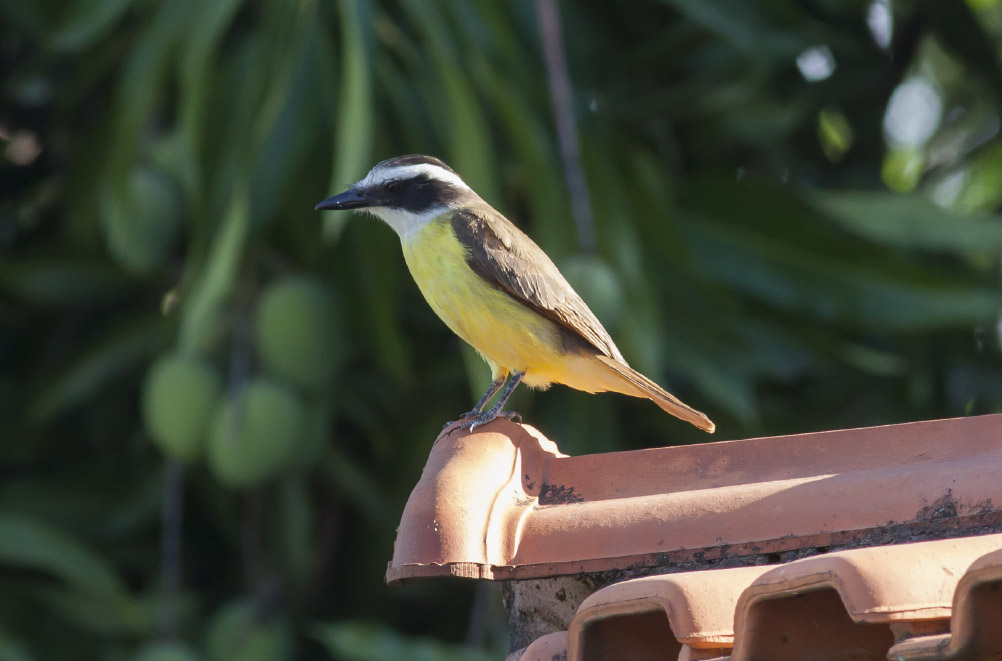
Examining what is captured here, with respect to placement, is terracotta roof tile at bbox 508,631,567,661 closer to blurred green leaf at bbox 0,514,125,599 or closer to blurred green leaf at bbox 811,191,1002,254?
blurred green leaf at bbox 0,514,125,599

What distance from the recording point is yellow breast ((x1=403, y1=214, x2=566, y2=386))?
3588 millimetres

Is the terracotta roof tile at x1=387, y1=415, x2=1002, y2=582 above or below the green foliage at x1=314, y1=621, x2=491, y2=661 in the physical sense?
above

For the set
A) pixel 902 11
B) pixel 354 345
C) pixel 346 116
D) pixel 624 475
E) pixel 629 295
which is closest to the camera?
pixel 624 475

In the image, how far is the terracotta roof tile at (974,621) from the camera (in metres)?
1.58

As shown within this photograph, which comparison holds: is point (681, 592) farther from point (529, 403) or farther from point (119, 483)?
point (119, 483)

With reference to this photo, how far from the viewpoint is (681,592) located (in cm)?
190

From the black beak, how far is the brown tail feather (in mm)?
956

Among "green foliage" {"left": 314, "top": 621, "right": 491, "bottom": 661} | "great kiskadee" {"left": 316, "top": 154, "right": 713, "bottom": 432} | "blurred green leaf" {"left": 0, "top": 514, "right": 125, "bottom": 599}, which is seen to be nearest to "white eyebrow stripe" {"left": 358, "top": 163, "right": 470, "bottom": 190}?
"great kiskadee" {"left": 316, "top": 154, "right": 713, "bottom": 432}

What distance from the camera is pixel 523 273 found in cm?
362

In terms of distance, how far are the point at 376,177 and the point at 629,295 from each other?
44.4 inches

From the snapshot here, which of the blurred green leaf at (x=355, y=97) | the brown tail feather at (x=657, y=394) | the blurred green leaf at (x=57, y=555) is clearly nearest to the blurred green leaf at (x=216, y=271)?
the blurred green leaf at (x=355, y=97)

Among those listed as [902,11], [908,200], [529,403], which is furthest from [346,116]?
[902,11]

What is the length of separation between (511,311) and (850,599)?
1.99m

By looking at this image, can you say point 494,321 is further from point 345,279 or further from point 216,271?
point 345,279
